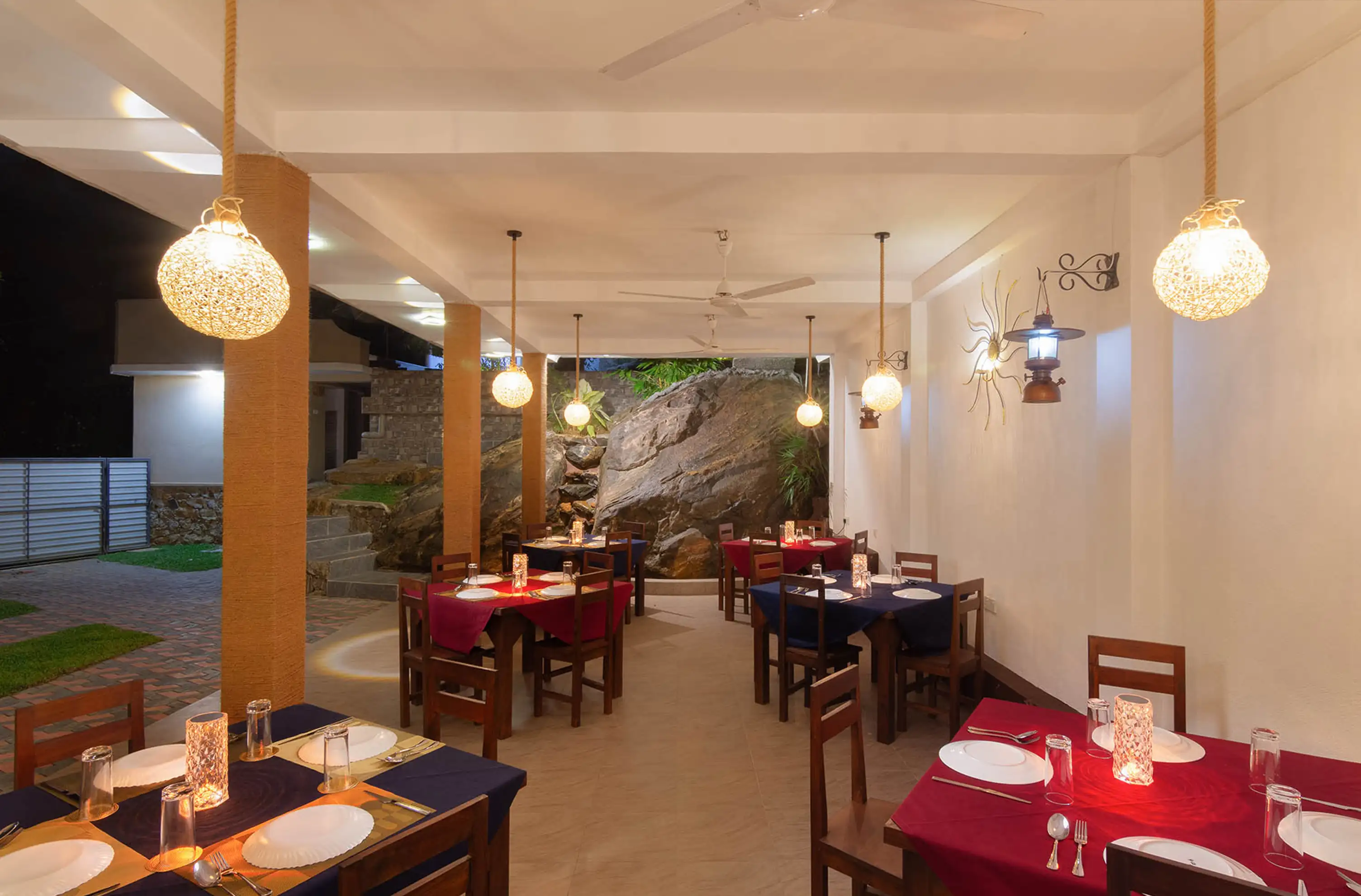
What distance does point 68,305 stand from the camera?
40.0 feet

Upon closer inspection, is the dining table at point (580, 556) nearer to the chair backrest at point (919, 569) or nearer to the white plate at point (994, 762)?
the chair backrest at point (919, 569)

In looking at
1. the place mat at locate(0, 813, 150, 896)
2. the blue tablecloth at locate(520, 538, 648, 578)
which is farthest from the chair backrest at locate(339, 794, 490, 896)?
the blue tablecloth at locate(520, 538, 648, 578)

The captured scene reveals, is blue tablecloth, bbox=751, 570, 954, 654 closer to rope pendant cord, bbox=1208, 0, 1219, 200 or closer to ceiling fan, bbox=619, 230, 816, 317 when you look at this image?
ceiling fan, bbox=619, 230, 816, 317

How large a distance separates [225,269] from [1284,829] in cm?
322

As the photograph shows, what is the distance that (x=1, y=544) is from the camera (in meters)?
11.2

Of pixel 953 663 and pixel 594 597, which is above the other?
pixel 594 597

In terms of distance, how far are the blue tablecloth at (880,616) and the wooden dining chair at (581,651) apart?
3.83ft

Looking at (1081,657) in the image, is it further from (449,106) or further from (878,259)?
(449,106)

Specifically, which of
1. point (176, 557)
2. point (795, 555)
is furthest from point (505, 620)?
point (176, 557)

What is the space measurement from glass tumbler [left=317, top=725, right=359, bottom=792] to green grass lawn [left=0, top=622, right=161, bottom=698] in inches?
219

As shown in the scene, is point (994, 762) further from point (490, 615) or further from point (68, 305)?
point (68, 305)

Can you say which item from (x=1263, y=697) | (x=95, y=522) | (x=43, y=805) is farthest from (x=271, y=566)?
(x=95, y=522)

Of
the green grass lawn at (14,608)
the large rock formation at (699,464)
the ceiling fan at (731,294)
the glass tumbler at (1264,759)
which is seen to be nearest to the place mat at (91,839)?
the glass tumbler at (1264,759)

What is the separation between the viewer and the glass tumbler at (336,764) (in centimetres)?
204
